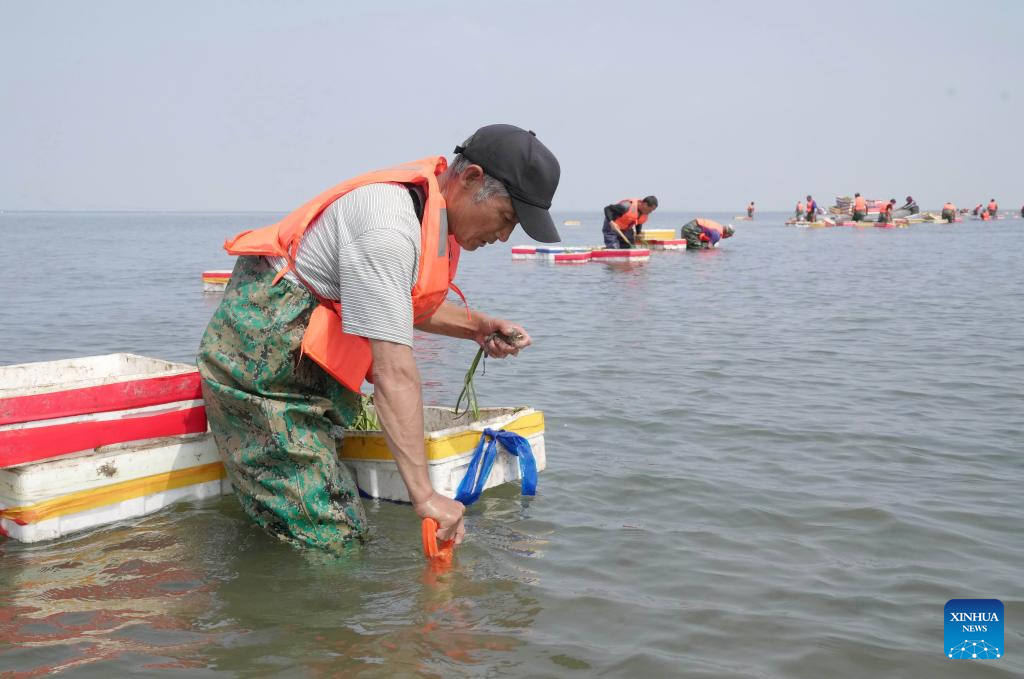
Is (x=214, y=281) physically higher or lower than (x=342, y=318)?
lower

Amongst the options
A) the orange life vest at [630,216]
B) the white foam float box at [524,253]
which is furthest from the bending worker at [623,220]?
the white foam float box at [524,253]

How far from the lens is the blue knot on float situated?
4719 mm

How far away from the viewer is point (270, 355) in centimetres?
375

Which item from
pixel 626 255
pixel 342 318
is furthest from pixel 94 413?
pixel 626 255

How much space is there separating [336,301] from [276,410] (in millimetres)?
526

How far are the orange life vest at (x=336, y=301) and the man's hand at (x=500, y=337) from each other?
67 centimetres

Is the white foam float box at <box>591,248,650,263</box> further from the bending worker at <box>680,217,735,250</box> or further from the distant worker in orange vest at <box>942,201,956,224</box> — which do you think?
the distant worker in orange vest at <box>942,201,956,224</box>

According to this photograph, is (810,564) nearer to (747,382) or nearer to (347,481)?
(347,481)

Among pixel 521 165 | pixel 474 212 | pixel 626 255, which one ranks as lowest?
pixel 626 255

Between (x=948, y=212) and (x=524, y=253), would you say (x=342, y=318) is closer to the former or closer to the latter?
(x=524, y=253)

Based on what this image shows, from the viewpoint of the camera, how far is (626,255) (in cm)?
2289

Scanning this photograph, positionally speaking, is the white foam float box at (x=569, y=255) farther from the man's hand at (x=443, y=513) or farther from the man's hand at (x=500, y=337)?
the man's hand at (x=443, y=513)

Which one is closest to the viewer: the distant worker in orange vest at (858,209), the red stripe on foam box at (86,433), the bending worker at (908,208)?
the red stripe on foam box at (86,433)

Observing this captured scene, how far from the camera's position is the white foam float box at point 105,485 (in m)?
4.12
